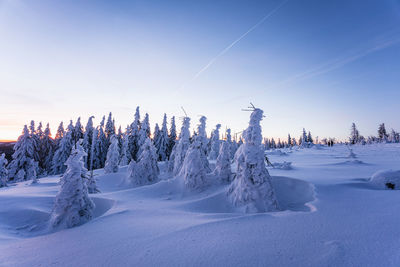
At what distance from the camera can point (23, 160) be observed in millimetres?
35312

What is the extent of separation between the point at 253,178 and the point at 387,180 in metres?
5.46

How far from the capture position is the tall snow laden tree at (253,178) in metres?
8.24

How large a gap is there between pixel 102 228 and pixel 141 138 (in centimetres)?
3810

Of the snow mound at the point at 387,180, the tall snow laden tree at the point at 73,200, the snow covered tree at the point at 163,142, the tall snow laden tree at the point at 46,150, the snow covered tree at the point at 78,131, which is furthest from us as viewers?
the snow covered tree at the point at 163,142

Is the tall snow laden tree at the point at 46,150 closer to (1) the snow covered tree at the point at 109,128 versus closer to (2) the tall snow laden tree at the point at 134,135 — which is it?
(1) the snow covered tree at the point at 109,128

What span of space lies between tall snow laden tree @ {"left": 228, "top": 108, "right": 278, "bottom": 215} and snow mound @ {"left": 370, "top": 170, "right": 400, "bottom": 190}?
446 cm

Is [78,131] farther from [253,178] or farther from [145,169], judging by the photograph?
[253,178]

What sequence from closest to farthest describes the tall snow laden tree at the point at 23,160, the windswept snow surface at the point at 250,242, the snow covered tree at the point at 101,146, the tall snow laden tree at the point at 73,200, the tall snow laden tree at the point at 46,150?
the windswept snow surface at the point at 250,242 < the tall snow laden tree at the point at 73,200 < the tall snow laden tree at the point at 23,160 < the tall snow laden tree at the point at 46,150 < the snow covered tree at the point at 101,146

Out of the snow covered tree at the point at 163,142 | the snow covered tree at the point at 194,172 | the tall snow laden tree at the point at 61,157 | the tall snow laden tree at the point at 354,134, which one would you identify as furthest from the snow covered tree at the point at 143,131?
the tall snow laden tree at the point at 354,134

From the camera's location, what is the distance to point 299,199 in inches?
352

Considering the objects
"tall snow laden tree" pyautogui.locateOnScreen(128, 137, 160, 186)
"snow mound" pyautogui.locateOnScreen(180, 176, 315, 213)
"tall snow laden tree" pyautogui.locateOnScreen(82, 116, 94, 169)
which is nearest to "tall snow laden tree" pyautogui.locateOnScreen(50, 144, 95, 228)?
"snow mound" pyautogui.locateOnScreen(180, 176, 315, 213)

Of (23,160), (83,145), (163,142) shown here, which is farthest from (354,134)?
(23,160)

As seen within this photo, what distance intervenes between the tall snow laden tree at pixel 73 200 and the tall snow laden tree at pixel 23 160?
122ft

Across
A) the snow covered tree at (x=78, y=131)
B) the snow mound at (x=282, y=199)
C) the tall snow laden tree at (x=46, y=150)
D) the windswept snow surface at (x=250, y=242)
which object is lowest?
the snow mound at (x=282, y=199)
